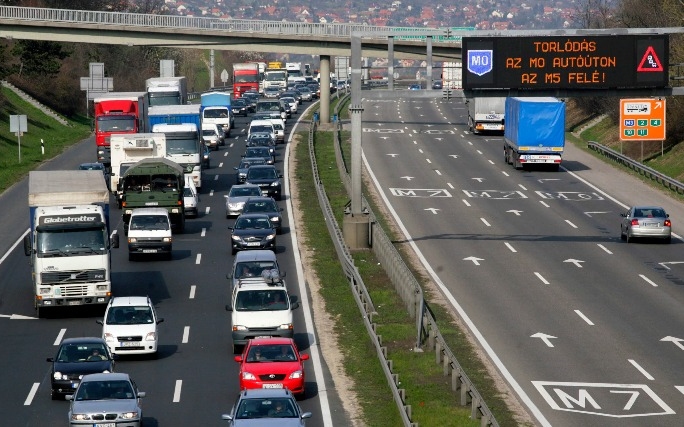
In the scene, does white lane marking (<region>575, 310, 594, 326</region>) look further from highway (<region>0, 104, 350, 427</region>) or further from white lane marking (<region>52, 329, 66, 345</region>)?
white lane marking (<region>52, 329, 66, 345</region>)

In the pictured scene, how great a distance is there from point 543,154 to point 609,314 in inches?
1354

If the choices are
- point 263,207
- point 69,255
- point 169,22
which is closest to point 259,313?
point 69,255

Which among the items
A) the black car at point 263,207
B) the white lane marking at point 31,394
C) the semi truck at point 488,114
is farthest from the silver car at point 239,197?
the semi truck at point 488,114

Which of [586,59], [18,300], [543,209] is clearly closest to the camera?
[18,300]

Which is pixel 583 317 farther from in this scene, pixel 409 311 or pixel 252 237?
pixel 252 237

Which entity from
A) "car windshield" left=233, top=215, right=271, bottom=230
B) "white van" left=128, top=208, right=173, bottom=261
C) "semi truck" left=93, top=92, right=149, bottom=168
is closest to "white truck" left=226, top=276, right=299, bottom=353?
"white van" left=128, top=208, right=173, bottom=261

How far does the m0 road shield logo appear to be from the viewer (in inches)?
1748

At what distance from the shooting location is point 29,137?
8881 centimetres

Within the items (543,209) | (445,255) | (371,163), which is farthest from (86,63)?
(445,255)

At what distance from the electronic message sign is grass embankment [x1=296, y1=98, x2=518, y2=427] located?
7668 mm

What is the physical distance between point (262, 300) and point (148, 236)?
1405cm

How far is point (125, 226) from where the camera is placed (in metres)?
52.3

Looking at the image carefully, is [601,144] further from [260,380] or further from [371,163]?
[260,380]

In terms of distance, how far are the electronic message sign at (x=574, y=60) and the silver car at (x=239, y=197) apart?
51.6 ft
